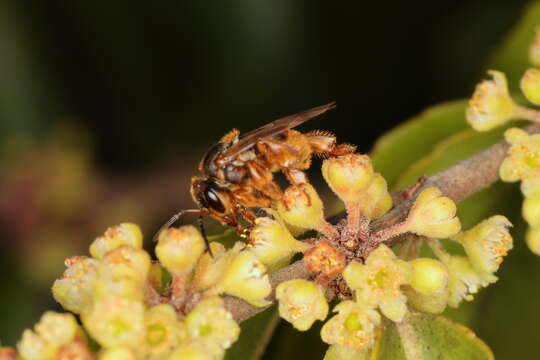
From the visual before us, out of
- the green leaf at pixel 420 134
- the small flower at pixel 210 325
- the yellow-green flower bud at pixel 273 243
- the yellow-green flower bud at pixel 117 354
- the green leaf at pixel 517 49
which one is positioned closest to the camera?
the yellow-green flower bud at pixel 117 354

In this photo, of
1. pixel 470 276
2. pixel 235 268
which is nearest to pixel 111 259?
pixel 235 268

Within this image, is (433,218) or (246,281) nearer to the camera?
(246,281)

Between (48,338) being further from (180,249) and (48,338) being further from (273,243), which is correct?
(273,243)

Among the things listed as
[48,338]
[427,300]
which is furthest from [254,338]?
[48,338]

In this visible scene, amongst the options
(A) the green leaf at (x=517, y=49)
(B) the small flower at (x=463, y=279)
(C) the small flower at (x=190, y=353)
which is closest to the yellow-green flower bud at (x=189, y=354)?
(C) the small flower at (x=190, y=353)

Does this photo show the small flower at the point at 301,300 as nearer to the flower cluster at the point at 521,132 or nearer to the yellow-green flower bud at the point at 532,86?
the flower cluster at the point at 521,132
